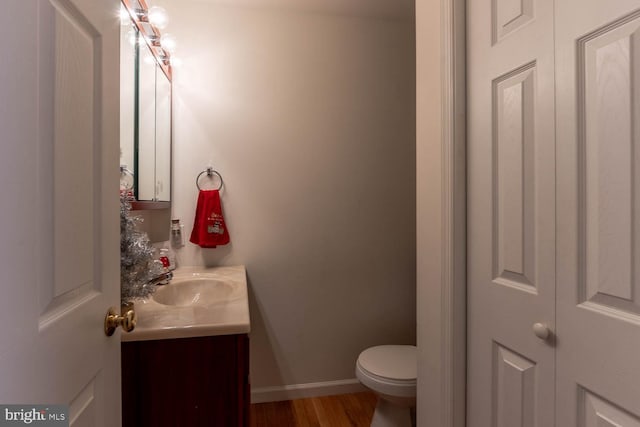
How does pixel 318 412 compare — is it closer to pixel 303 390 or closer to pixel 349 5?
pixel 303 390

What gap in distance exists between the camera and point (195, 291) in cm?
168

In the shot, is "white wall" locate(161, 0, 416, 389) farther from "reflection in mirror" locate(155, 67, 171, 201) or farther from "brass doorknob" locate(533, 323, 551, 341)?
"brass doorknob" locate(533, 323, 551, 341)

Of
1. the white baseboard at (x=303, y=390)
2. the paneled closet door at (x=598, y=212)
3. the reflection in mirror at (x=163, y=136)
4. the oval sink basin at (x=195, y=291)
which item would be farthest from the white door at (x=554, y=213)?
the reflection in mirror at (x=163, y=136)

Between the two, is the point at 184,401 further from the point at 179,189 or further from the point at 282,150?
the point at 282,150

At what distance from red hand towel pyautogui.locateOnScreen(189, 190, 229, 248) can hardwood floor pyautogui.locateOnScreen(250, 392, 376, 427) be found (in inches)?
41.4

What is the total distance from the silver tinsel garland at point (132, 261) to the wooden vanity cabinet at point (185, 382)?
0.51 feet

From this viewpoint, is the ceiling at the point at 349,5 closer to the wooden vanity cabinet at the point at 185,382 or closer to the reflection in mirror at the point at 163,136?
the reflection in mirror at the point at 163,136

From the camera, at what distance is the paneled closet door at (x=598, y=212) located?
0.62 metres

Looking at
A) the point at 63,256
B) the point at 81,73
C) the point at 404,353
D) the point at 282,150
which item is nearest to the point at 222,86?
the point at 282,150

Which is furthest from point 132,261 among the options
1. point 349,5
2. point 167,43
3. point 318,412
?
point 349,5

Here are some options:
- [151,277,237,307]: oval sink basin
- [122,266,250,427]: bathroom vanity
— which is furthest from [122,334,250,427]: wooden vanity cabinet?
[151,277,237,307]: oval sink basin

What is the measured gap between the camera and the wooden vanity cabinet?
99 cm

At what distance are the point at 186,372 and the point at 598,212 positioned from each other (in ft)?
3.83

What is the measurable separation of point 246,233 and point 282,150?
1.90 ft
